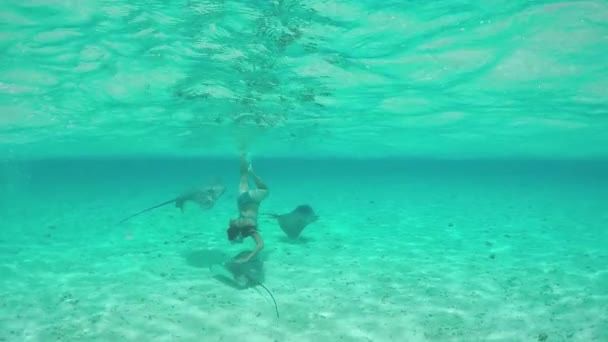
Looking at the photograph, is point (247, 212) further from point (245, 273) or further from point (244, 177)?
point (244, 177)

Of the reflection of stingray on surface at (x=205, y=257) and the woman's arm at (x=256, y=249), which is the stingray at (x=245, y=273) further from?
the reflection of stingray on surface at (x=205, y=257)

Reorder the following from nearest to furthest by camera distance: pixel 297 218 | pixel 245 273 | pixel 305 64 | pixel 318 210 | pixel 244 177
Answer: pixel 245 273 < pixel 244 177 < pixel 297 218 < pixel 305 64 < pixel 318 210

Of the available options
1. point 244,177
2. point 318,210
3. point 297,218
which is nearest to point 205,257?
point 244,177

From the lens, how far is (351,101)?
68.3 ft

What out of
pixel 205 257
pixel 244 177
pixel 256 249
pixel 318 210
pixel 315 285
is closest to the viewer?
pixel 256 249

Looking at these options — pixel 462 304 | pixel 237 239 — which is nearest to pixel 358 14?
pixel 237 239

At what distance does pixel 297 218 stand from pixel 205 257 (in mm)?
3306

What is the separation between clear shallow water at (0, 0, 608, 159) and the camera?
10578 mm

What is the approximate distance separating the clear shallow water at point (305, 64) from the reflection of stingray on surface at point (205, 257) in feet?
23.9

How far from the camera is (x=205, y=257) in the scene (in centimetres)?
1194

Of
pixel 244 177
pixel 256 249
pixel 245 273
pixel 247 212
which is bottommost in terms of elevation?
pixel 245 273

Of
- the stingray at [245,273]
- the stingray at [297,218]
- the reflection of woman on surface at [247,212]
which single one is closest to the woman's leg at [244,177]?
the reflection of woman on surface at [247,212]

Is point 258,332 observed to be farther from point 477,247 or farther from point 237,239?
point 477,247

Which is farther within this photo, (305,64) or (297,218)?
(305,64)
